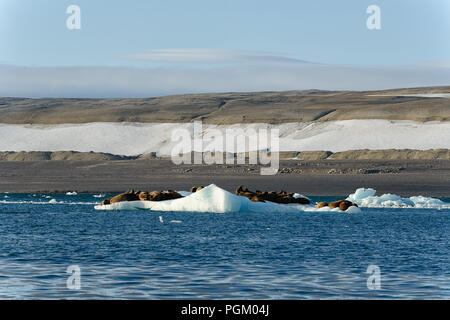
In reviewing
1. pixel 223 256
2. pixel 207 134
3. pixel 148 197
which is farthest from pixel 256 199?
pixel 207 134

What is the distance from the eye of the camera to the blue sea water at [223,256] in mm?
22094

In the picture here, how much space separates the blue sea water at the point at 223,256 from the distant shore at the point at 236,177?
24.5 meters

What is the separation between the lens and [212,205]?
2138 inches

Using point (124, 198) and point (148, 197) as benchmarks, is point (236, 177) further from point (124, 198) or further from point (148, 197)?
point (124, 198)

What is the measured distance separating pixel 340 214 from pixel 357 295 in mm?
36203

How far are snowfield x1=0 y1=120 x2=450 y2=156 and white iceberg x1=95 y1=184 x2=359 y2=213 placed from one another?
154 feet

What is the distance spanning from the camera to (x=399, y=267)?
91.0ft

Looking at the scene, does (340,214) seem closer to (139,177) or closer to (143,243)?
(143,243)
